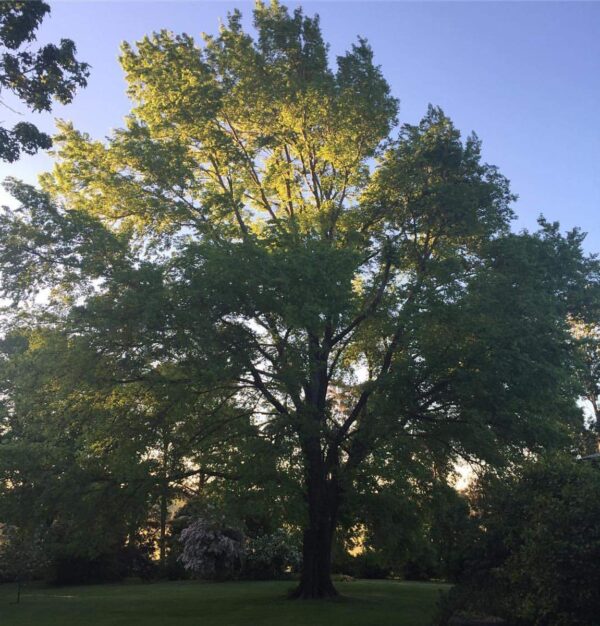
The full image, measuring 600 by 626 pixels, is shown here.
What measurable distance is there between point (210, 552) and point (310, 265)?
24.3 m

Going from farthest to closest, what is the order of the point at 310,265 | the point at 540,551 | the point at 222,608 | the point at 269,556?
the point at 269,556 < the point at 222,608 < the point at 310,265 < the point at 540,551

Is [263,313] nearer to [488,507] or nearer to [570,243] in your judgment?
[488,507]

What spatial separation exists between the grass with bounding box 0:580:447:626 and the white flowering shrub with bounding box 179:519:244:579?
17.1 ft

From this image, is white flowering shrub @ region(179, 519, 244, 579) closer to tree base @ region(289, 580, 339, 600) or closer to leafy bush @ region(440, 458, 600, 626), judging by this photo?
tree base @ region(289, 580, 339, 600)

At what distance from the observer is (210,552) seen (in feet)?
112

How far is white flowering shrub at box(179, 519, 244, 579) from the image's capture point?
34.0 metres

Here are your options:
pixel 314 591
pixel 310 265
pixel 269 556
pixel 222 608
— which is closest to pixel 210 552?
pixel 269 556

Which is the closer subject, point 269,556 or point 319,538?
point 319,538

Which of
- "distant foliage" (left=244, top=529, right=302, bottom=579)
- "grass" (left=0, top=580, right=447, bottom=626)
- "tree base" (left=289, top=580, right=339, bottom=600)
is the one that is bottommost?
"grass" (left=0, top=580, right=447, bottom=626)

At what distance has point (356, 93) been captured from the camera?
2166cm

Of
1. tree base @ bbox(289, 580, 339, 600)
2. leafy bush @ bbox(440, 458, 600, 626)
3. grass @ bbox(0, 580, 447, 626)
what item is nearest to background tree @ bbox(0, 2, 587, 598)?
tree base @ bbox(289, 580, 339, 600)

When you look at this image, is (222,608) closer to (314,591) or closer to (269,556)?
(314,591)

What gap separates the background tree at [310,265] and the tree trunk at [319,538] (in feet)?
0.23

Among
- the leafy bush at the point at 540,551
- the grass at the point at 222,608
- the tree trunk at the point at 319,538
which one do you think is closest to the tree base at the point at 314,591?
the tree trunk at the point at 319,538
